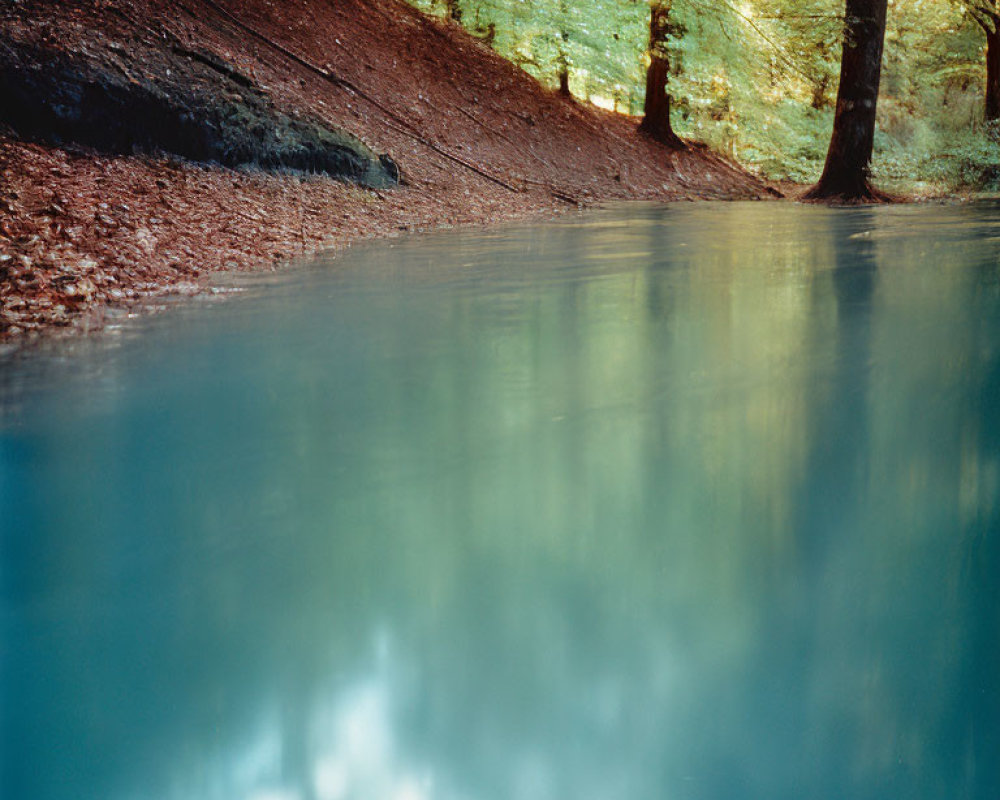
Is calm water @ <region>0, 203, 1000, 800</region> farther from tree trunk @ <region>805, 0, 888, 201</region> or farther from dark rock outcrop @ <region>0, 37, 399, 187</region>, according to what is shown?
tree trunk @ <region>805, 0, 888, 201</region>

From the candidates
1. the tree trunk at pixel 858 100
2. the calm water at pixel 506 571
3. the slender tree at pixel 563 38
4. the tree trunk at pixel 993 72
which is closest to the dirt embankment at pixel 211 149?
the calm water at pixel 506 571

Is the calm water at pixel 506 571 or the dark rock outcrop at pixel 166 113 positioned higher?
the dark rock outcrop at pixel 166 113

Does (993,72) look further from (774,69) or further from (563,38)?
(563,38)

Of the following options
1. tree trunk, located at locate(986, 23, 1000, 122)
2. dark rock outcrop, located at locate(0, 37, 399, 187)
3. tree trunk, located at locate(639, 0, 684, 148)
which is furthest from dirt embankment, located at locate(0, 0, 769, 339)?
tree trunk, located at locate(986, 23, 1000, 122)

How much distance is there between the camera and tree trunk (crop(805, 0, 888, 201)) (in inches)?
554

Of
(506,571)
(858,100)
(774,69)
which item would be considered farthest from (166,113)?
(774,69)

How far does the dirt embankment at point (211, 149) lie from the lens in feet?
17.5

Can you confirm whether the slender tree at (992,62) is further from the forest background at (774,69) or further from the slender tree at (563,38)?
the slender tree at (563,38)

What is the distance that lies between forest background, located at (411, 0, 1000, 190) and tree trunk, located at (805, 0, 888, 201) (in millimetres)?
407

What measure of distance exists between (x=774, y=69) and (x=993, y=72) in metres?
8.07

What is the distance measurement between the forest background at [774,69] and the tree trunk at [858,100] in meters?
0.41

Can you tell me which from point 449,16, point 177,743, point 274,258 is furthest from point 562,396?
point 449,16

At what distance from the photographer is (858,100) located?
46.9ft

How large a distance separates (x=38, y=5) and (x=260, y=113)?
7.28 feet
